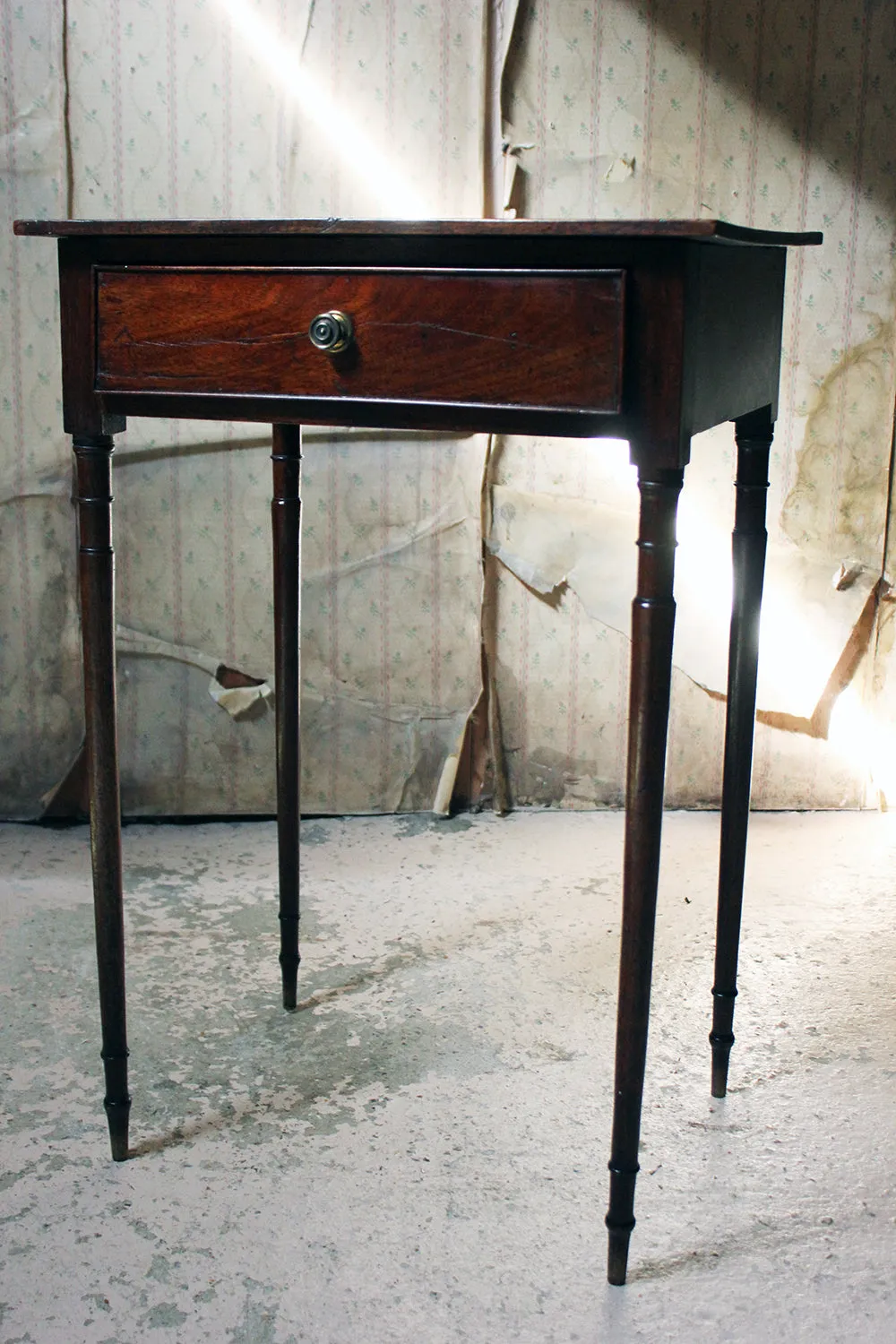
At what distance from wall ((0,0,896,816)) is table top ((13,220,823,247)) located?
1.09 m

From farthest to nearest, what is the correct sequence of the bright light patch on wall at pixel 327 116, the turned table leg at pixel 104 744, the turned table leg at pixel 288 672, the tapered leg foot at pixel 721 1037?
the bright light patch on wall at pixel 327 116 → the turned table leg at pixel 288 672 → the tapered leg foot at pixel 721 1037 → the turned table leg at pixel 104 744

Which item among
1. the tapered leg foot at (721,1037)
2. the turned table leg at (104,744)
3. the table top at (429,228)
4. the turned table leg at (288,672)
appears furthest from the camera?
the turned table leg at (288,672)

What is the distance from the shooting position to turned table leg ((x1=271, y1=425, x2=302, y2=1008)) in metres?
1.77

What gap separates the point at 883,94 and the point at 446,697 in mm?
1266

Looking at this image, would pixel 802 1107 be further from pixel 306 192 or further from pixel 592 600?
pixel 306 192

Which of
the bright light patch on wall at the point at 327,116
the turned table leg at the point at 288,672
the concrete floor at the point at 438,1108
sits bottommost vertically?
the concrete floor at the point at 438,1108

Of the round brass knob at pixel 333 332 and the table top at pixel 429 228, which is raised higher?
the table top at pixel 429 228

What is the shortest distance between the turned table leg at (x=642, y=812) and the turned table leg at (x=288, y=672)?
25.6 inches

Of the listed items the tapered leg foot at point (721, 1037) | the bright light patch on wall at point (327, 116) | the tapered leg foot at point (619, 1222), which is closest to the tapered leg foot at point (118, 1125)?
the tapered leg foot at point (619, 1222)

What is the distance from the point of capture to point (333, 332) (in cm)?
126

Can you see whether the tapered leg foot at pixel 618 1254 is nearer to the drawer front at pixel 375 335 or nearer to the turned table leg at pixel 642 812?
the turned table leg at pixel 642 812

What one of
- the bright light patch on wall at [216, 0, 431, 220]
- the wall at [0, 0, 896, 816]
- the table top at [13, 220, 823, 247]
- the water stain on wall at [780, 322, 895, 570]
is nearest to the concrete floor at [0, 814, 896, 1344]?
the wall at [0, 0, 896, 816]

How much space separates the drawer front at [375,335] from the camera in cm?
118

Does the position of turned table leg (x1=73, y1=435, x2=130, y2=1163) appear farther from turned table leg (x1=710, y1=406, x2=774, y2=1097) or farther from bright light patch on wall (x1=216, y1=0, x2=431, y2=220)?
bright light patch on wall (x1=216, y1=0, x2=431, y2=220)
